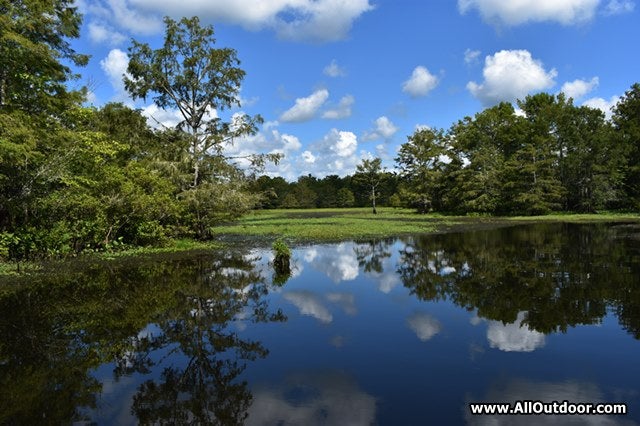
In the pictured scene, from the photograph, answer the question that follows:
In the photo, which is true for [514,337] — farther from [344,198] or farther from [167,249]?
[344,198]

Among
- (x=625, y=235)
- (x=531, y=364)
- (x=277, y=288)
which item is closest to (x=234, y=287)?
(x=277, y=288)

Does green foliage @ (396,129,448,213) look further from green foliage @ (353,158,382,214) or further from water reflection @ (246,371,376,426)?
→ water reflection @ (246,371,376,426)

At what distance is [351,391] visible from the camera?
Answer: 6.69 metres

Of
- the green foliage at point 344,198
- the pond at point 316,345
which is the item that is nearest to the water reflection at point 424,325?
the pond at point 316,345

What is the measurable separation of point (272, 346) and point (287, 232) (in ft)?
86.7

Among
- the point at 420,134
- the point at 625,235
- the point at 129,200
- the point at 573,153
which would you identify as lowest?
the point at 625,235

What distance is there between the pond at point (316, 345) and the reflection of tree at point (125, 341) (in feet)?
0.12

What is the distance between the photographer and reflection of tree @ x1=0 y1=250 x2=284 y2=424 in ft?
21.0

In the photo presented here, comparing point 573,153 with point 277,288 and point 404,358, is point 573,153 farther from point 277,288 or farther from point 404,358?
point 404,358

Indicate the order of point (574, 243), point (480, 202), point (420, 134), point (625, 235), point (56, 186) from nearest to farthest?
point (56, 186), point (574, 243), point (625, 235), point (480, 202), point (420, 134)

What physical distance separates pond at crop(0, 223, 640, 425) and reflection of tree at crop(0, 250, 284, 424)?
0.04 meters

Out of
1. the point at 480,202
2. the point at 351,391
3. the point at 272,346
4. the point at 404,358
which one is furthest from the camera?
the point at 480,202

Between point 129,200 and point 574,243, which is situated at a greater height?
point 129,200

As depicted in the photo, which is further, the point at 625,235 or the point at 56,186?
the point at 625,235
